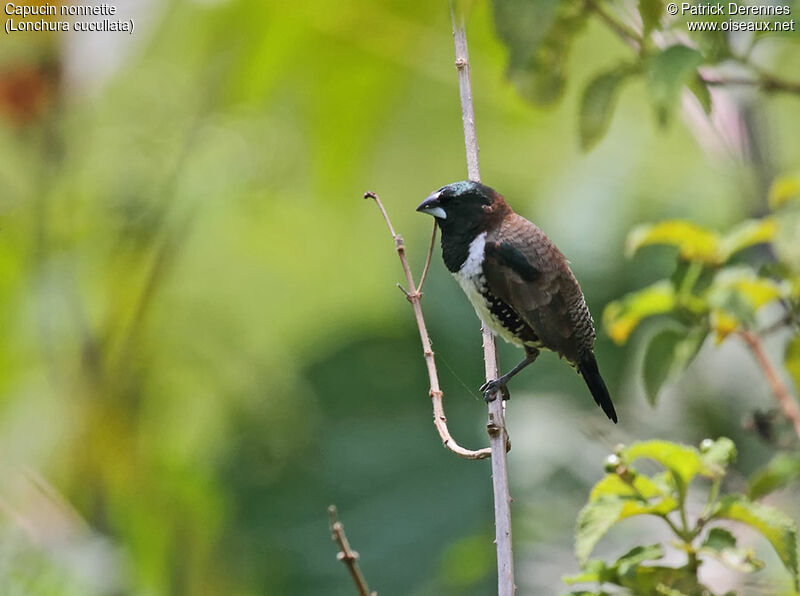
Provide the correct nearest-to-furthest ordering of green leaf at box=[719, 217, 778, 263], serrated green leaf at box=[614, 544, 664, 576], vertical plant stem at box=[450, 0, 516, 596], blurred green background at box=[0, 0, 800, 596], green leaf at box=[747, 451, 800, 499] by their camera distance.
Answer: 1. vertical plant stem at box=[450, 0, 516, 596]
2. serrated green leaf at box=[614, 544, 664, 576]
3. green leaf at box=[747, 451, 800, 499]
4. green leaf at box=[719, 217, 778, 263]
5. blurred green background at box=[0, 0, 800, 596]

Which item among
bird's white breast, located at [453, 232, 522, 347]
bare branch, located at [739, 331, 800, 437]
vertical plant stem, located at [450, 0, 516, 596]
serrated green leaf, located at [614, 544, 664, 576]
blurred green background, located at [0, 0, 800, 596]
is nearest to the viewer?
vertical plant stem, located at [450, 0, 516, 596]

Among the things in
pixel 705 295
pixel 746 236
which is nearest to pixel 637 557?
pixel 705 295

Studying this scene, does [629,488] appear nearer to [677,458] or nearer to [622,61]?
[677,458]

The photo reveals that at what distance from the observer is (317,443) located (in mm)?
5309

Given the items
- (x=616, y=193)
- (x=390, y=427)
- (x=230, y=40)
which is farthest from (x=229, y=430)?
(x=616, y=193)

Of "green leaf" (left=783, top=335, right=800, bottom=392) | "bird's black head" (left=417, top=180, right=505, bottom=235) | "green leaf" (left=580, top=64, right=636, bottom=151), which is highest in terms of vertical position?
"green leaf" (left=580, top=64, right=636, bottom=151)

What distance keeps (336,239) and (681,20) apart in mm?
4291

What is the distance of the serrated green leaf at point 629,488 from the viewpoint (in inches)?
83.1

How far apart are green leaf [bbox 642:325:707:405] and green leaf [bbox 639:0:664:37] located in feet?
2.51

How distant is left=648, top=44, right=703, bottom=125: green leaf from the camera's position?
2.11m

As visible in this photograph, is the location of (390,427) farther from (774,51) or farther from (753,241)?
(753,241)

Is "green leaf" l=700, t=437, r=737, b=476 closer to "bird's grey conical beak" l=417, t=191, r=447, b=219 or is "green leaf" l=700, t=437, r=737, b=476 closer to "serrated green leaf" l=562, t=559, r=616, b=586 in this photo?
"serrated green leaf" l=562, t=559, r=616, b=586

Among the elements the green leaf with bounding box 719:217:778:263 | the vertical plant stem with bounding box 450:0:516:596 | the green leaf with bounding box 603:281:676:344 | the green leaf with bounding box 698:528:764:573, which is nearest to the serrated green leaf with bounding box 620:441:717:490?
the green leaf with bounding box 698:528:764:573

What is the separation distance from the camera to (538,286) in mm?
2781
